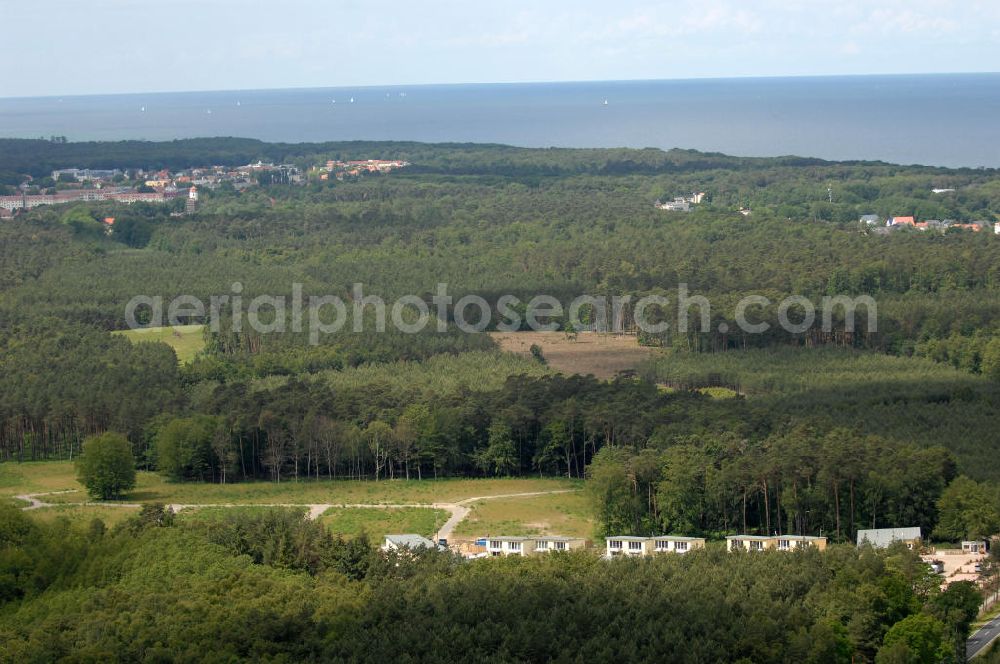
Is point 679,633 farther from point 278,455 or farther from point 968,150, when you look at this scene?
point 968,150

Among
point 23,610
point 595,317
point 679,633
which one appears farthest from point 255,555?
point 595,317

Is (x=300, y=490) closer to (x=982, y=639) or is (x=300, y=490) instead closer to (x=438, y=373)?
(x=438, y=373)

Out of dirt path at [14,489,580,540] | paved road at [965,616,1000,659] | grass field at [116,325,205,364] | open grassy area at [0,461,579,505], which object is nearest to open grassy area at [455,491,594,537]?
dirt path at [14,489,580,540]

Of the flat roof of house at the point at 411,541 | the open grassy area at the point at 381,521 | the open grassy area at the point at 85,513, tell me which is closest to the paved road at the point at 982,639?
the flat roof of house at the point at 411,541

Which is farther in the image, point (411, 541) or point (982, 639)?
point (411, 541)

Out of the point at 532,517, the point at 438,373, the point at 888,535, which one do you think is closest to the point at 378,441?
the point at 532,517

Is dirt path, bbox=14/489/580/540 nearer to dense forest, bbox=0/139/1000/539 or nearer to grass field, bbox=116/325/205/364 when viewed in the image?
dense forest, bbox=0/139/1000/539

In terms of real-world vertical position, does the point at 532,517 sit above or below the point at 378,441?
below
